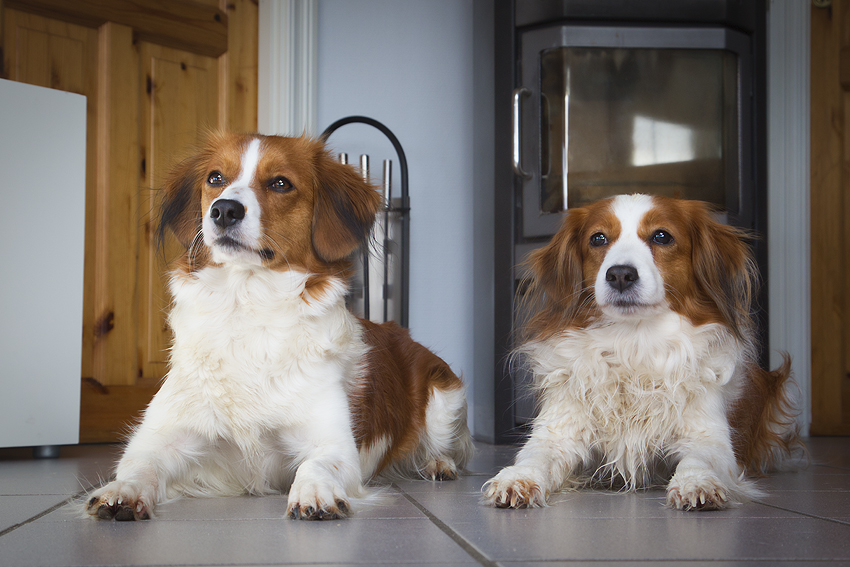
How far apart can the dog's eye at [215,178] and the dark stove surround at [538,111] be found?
5.40 ft

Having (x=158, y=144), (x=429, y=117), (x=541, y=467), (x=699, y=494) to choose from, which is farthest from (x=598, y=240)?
(x=158, y=144)

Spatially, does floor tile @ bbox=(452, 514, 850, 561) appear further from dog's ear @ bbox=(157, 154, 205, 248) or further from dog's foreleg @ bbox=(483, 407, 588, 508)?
dog's ear @ bbox=(157, 154, 205, 248)

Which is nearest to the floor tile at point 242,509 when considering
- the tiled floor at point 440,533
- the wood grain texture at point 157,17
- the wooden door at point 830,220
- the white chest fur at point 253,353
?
the tiled floor at point 440,533

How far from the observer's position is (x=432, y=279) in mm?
3805

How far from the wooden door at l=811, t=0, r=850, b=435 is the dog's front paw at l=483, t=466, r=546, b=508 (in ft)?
8.70

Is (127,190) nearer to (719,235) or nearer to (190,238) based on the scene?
(190,238)

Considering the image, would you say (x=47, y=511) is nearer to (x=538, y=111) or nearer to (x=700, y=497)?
(x=700, y=497)

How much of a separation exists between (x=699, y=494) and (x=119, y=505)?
3.69 feet

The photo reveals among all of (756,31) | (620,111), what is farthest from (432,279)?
(756,31)

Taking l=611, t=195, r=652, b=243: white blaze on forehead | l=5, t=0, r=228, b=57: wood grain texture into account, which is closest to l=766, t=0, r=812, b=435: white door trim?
l=611, t=195, r=652, b=243: white blaze on forehead

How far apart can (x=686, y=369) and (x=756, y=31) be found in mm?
1920

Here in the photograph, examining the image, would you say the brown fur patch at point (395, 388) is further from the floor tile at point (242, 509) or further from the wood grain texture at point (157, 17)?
the wood grain texture at point (157, 17)

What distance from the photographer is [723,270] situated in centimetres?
210

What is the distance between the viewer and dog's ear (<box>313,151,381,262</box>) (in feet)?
6.14
